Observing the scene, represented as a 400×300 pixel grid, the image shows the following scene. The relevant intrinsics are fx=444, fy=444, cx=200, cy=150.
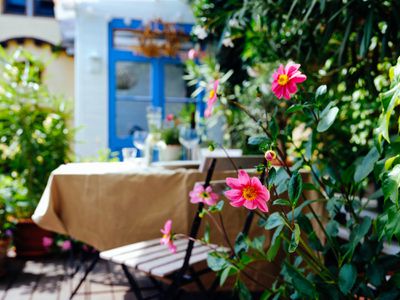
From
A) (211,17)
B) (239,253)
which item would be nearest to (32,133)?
(211,17)

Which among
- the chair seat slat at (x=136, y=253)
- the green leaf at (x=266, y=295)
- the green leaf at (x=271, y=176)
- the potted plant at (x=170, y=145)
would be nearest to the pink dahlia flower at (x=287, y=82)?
the green leaf at (x=271, y=176)

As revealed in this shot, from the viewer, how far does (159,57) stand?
5.82 metres

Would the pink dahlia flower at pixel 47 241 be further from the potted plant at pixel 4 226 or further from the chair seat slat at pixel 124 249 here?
the chair seat slat at pixel 124 249

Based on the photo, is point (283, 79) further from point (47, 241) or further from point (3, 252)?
point (47, 241)

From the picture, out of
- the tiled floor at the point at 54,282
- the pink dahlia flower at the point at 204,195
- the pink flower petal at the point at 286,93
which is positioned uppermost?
the pink flower petal at the point at 286,93

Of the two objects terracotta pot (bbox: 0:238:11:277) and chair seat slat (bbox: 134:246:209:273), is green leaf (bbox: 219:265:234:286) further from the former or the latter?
terracotta pot (bbox: 0:238:11:277)

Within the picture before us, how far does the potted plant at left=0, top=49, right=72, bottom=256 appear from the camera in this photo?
11.6ft

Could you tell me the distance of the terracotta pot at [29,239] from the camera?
11.5 ft

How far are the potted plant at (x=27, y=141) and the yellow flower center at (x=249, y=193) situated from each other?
270cm

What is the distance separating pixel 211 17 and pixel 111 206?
4.17 feet

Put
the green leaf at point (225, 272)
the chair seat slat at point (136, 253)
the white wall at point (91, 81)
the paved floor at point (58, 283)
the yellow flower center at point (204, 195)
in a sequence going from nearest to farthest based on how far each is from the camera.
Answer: the green leaf at point (225, 272)
the yellow flower center at point (204, 195)
the chair seat slat at point (136, 253)
the paved floor at point (58, 283)
the white wall at point (91, 81)

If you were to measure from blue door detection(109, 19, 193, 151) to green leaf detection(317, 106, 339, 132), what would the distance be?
446 cm

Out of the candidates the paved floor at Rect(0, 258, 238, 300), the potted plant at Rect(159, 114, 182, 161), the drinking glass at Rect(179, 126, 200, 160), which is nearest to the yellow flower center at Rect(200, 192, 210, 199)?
the paved floor at Rect(0, 258, 238, 300)

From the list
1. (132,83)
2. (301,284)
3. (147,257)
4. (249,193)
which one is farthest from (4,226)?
(132,83)
